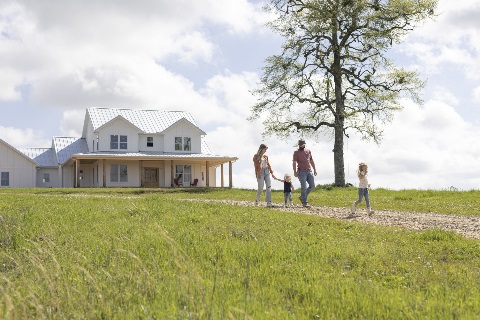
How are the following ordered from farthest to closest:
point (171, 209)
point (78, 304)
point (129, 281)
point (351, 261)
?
point (171, 209), point (351, 261), point (129, 281), point (78, 304)

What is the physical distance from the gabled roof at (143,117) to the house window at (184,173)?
4.05 metres

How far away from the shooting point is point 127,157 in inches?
1784

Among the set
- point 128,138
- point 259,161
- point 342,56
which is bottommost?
point 259,161

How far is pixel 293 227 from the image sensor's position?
12344mm

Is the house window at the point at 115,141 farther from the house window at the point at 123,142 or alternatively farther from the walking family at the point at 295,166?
the walking family at the point at 295,166

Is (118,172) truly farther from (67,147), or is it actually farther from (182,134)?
(67,147)

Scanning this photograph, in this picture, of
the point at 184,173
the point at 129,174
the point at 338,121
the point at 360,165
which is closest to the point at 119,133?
the point at 129,174

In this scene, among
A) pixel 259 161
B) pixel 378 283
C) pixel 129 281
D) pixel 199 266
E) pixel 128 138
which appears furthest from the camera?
Answer: pixel 128 138

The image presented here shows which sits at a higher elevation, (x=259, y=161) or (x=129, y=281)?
(x=259, y=161)

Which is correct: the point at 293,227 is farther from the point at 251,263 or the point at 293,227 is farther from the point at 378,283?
the point at 378,283

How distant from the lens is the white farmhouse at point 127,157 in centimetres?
4784

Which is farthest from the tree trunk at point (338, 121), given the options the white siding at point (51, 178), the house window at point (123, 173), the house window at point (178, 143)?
the white siding at point (51, 178)

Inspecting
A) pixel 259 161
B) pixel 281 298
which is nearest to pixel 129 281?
pixel 281 298

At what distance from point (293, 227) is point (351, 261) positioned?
135 inches
